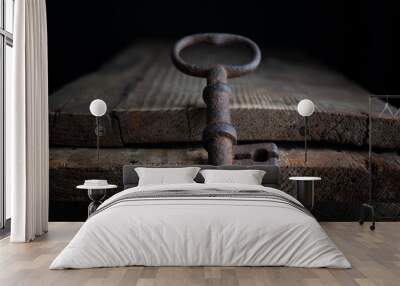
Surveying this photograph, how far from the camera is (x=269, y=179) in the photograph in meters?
Result: 6.58

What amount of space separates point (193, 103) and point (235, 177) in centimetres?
129

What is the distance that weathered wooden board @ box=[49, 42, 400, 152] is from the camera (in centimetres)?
698

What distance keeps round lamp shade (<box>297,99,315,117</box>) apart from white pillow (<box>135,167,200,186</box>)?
1.44 m

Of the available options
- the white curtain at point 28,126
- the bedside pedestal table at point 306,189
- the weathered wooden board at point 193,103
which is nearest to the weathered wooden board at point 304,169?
the weathered wooden board at point 193,103

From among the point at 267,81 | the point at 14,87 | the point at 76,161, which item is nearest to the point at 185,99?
the point at 267,81

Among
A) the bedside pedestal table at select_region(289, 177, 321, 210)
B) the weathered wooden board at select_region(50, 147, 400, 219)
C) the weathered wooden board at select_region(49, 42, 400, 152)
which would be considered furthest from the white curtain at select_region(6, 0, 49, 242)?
the bedside pedestal table at select_region(289, 177, 321, 210)

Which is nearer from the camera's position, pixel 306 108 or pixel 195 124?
pixel 306 108

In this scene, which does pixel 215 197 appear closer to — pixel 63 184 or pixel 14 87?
pixel 14 87

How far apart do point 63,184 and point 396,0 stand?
4.74m

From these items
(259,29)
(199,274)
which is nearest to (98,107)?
(259,29)

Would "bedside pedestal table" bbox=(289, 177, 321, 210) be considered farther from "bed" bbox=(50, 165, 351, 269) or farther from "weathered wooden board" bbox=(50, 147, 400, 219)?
"bed" bbox=(50, 165, 351, 269)

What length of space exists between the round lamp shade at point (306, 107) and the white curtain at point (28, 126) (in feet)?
9.55

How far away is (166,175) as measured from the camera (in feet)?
20.7

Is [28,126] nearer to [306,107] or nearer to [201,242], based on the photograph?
[201,242]
